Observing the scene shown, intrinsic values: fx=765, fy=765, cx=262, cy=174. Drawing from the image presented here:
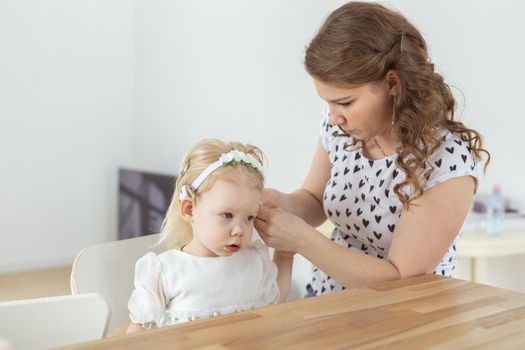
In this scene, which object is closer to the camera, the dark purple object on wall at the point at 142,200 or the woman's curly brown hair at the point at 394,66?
the woman's curly brown hair at the point at 394,66

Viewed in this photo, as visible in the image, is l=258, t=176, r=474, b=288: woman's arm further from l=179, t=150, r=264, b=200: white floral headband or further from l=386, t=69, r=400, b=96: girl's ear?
l=386, t=69, r=400, b=96: girl's ear

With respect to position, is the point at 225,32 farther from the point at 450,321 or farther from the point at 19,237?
the point at 450,321

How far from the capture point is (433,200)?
1687mm

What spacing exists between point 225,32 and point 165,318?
325cm

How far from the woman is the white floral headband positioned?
0.36ft

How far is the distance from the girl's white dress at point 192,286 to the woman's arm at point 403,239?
0.12m

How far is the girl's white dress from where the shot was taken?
1649 mm

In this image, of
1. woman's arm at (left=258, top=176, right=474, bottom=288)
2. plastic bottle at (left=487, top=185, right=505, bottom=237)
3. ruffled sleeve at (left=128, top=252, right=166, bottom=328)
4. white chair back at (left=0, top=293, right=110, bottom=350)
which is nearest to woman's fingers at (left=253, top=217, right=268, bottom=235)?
woman's arm at (left=258, top=176, right=474, bottom=288)

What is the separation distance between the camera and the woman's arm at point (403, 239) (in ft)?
5.48

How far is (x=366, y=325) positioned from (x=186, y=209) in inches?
26.0

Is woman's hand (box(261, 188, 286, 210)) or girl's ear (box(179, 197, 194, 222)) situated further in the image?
woman's hand (box(261, 188, 286, 210))

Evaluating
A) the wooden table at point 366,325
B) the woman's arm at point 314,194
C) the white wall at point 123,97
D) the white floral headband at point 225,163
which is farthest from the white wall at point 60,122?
the wooden table at point 366,325

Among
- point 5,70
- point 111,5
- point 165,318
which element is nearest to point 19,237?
point 5,70

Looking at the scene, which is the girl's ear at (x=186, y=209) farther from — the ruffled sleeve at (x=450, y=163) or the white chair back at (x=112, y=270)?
the ruffled sleeve at (x=450, y=163)
